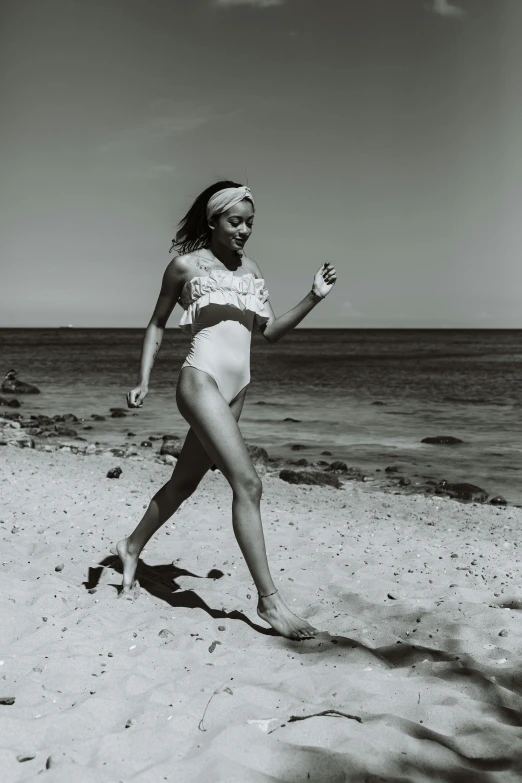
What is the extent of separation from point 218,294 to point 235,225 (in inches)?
15.6

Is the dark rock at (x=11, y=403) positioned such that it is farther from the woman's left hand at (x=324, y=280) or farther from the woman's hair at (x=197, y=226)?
the woman's left hand at (x=324, y=280)

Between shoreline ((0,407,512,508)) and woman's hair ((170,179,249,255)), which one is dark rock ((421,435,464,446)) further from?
woman's hair ((170,179,249,255))

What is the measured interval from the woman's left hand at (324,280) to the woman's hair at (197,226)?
651mm

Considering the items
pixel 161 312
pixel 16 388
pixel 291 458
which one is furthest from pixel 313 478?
pixel 16 388

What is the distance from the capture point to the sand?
2.54 m

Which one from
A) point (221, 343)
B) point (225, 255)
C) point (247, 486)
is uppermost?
point (225, 255)

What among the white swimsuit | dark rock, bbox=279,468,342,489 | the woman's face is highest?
the woman's face

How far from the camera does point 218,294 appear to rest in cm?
381

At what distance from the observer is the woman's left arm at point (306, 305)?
391cm

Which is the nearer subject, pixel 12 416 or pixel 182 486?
pixel 182 486

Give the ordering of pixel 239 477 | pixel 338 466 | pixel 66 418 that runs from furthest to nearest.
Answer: pixel 66 418 < pixel 338 466 < pixel 239 477

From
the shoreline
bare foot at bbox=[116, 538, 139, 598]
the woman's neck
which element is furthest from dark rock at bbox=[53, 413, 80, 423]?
the woman's neck

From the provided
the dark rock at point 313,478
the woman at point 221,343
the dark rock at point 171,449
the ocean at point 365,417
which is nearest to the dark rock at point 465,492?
the ocean at point 365,417

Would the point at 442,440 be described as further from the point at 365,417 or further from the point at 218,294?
the point at 218,294
